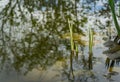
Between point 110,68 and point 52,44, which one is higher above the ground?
point 52,44

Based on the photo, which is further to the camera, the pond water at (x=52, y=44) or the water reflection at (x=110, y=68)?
the pond water at (x=52, y=44)

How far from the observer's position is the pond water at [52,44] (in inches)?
156

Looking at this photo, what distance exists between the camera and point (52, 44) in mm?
5227

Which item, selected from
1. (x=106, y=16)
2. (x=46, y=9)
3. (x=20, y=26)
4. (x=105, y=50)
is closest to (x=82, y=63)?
(x=105, y=50)

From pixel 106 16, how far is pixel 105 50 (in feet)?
8.75

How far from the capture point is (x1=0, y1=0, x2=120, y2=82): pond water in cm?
396

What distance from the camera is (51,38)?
219 inches

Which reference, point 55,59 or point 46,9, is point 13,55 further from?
point 46,9

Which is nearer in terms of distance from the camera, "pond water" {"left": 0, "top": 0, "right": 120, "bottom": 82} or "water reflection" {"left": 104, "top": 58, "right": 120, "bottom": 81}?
"water reflection" {"left": 104, "top": 58, "right": 120, "bottom": 81}

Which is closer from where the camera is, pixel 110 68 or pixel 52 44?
pixel 110 68

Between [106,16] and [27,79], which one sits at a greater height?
[106,16]

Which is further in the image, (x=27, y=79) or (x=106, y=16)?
(x=106, y=16)

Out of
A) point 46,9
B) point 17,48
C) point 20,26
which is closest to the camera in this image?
point 17,48

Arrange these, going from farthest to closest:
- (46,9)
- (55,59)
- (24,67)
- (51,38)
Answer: (46,9)
(51,38)
(55,59)
(24,67)
